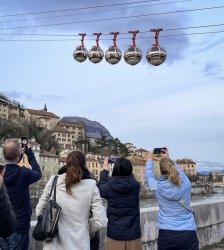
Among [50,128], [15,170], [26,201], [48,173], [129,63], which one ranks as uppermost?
[50,128]

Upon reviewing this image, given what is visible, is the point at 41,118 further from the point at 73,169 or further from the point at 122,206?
the point at 73,169

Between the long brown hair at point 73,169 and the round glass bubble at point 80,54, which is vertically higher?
the round glass bubble at point 80,54

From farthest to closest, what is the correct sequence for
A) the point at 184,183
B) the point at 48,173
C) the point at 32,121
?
the point at 32,121, the point at 48,173, the point at 184,183

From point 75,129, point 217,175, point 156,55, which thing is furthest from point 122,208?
point 217,175

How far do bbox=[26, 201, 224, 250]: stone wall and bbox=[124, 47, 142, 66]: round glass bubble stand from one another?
→ 274 cm

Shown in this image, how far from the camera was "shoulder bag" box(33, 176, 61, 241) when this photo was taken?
7.61 ft

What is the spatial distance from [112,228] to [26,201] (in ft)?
3.26

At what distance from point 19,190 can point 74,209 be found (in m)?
0.70

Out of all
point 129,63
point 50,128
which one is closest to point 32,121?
point 50,128

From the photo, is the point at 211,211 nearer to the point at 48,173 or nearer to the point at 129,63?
the point at 129,63

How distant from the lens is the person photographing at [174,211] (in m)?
2.96

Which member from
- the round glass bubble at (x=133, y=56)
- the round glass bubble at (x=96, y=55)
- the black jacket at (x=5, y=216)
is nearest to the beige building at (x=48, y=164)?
the round glass bubble at (x=96, y=55)

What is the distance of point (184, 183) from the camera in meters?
3.04

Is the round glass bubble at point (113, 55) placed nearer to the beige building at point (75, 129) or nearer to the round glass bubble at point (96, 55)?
the round glass bubble at point (96, 55)
